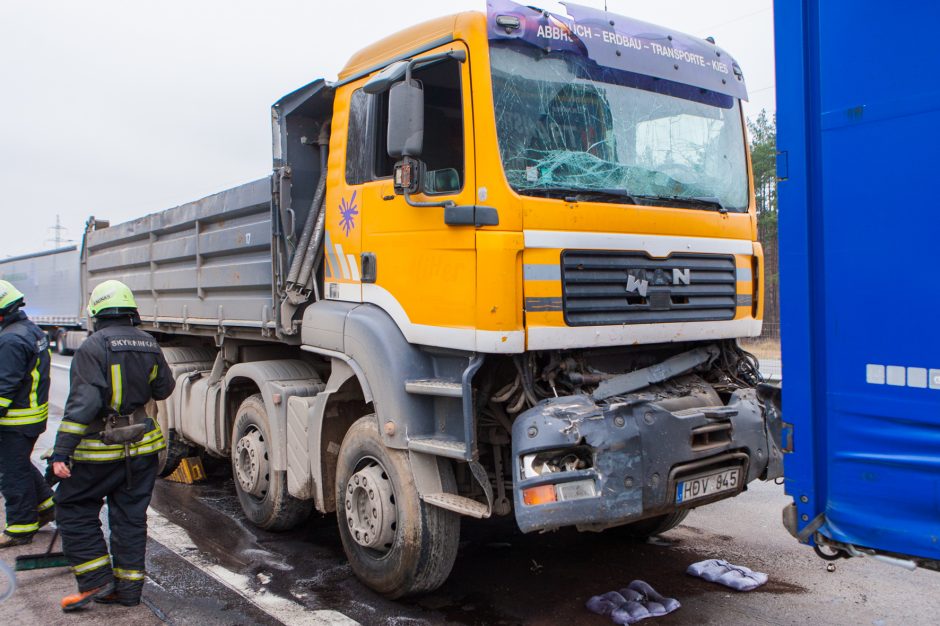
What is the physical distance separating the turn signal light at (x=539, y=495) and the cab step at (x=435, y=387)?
0.57 metres

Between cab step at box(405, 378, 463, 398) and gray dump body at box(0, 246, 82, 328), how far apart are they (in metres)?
21.4

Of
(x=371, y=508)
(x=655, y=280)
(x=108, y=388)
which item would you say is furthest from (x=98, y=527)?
(x=655, y=280)

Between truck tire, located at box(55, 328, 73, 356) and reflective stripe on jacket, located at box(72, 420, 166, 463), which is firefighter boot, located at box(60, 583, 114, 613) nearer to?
reflective stripe on jacket, located at box(72, 420, 166, 463)

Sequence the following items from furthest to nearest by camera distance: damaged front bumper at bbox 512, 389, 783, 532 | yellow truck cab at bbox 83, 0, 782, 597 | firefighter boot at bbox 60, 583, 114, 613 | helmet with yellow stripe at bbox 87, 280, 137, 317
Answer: helmet with yellow stripe at bbox 87, 280, 137, 317, firefighter boot at bbox 60, 583, 114, 613, yellow truck cab at bbox 83, 0, 782, 597, damaged front bumper at bbox 512, 389, 783, 532

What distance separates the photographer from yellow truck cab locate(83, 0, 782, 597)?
3535 mm

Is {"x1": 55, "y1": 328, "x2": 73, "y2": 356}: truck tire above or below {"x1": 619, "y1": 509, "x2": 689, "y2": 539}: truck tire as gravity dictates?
above

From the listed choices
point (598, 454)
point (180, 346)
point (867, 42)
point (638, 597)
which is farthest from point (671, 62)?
point (180, 346)

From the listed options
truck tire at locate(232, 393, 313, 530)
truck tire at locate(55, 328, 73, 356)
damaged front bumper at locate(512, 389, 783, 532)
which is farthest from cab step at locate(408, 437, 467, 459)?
truck tire at locate(55, 328, 73, 356)

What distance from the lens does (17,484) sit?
5102 mm

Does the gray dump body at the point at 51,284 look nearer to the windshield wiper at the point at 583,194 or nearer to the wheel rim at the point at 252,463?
the wheel rim at the point at 252,463

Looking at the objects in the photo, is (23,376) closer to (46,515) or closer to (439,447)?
(46,515)

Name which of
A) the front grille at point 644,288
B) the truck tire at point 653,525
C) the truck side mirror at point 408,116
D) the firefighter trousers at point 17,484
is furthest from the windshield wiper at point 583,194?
the firefighter trousers at point 17,484

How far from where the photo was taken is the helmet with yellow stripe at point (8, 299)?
5051 millimetres

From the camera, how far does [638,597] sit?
13.2 feet
